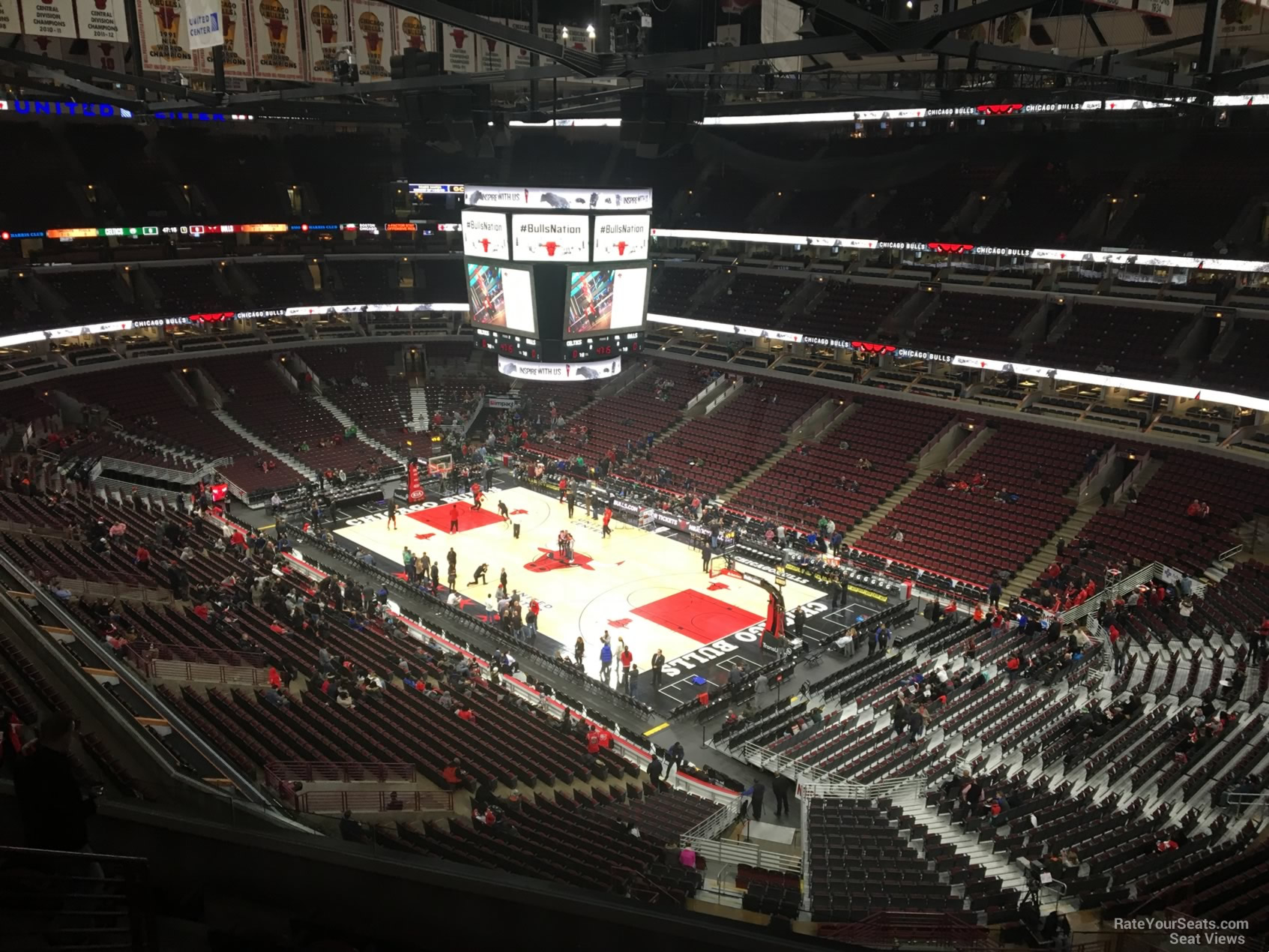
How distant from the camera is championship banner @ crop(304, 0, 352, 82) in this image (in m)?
17.3

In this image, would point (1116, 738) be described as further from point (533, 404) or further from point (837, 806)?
point (533, 404)

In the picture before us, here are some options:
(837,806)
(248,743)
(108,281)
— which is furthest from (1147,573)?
(108,281)

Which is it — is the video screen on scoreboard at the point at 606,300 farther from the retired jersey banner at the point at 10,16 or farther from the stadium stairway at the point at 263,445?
the stadium stairway at the point at 263,445

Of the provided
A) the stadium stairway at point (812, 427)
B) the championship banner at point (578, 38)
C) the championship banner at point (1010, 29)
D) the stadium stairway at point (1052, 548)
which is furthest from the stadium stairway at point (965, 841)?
the championship banner at point (578, 38)

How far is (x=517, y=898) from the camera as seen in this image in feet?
16.1

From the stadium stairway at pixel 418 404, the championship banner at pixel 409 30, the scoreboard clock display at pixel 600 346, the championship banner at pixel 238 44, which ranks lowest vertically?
the stadium stairway at pixel 418 404

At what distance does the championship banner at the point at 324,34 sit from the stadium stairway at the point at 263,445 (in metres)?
18.5

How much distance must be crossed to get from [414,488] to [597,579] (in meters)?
8.91

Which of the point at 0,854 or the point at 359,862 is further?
the point at 359,862

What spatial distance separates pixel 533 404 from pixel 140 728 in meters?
30.9

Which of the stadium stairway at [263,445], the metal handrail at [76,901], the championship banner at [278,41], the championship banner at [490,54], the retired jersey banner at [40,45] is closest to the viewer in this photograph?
the metal handrail at [76,901]

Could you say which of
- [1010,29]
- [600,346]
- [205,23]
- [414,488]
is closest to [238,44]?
[205,23]

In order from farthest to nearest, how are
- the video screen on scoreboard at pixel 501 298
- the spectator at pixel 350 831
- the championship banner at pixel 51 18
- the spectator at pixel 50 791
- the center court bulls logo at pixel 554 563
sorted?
the center court bulls logo at pixel 554 563
the video screen on scoreboard at pixel 501 298
the championship banner at pixel 51 18
the spectator at pixel 350 831
the spectator at pixel 50 791

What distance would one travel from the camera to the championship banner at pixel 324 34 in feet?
56.9
